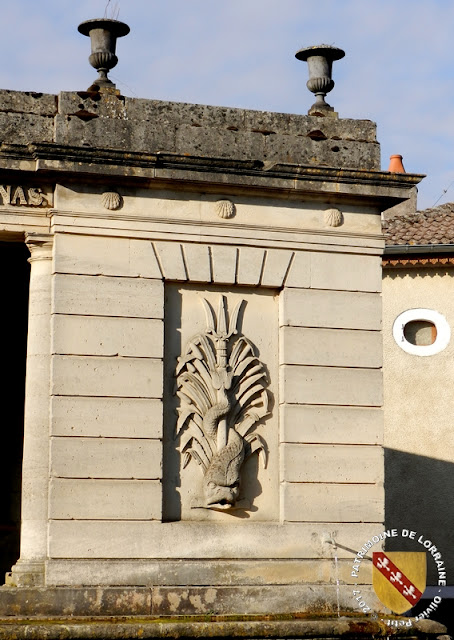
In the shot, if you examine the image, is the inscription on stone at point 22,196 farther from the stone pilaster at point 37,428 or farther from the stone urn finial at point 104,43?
the stone urn finial at point 104,43

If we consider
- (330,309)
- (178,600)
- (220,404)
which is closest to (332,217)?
(330,309)

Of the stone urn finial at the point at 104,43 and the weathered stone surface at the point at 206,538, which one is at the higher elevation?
the stone urn finial at the point at 104,43

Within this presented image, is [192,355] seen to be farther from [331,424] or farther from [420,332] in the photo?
[420,332]

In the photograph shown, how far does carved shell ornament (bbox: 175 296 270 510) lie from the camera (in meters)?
12.1

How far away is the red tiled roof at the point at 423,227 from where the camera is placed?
24016 millimetres

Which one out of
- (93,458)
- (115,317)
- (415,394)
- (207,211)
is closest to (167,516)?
(93,458)

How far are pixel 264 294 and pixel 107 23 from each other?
3284mm

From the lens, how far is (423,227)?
81.5 ft

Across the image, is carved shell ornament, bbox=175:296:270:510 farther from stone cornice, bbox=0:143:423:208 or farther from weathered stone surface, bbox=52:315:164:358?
stone cornice, bbox=0:143:423:208

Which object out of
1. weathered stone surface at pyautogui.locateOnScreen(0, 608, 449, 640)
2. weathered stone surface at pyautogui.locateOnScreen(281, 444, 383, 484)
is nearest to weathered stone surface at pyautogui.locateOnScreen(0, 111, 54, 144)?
weathered stone surface at pyautogui.locateOnScreen(281, 444, 383, 484)

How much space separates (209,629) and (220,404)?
224 cm

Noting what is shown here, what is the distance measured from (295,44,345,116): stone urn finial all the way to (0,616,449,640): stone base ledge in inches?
220

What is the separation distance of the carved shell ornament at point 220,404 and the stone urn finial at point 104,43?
272 centimetres

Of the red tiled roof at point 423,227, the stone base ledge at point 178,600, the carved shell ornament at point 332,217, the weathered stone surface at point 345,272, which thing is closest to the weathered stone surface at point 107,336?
the weathered stone surface at point 345,272
